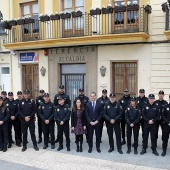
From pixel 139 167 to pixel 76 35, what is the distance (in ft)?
22.4

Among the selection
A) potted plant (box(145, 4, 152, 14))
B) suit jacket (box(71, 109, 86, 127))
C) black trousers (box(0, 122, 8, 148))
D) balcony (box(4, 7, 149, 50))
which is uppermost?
potted plant (box(145, 4, 152, 14))

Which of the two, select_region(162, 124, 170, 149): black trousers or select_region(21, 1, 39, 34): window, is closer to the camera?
select_region(162, 124, 170, 149): black trousers

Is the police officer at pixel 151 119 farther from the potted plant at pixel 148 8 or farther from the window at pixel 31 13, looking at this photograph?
the window at pixel 31 13

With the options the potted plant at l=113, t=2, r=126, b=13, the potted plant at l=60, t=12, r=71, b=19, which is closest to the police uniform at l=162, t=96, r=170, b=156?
the potted plant at l=113, t=2, r=126, b=13

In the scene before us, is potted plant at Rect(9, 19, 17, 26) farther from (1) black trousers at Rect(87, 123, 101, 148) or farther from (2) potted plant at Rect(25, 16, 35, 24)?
(1) black trousers at Rect(87, 123, 101, 148)

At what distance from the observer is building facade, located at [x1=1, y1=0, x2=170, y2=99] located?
9.67 m

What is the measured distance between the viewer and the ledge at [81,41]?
934cm

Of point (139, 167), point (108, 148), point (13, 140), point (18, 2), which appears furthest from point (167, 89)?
point (18, 2)

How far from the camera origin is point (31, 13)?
40.1ft

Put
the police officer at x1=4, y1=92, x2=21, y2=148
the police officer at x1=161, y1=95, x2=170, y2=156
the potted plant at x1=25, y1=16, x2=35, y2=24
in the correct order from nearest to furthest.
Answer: the police officer at x1=161, y1=95, x2=170, y2=156 < the police officer at x1=4, y1=92, x2=21, y2=148 < the potted plant at x1=25, y1=16, x2=35, y2=24

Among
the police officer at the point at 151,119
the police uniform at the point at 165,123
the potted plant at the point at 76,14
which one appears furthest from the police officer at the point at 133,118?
the potted plant at the point at 76,14

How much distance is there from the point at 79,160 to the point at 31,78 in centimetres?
742

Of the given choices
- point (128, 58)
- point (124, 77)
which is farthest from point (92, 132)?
point (128, 58)

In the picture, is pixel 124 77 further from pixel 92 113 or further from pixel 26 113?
pixel 26 113
